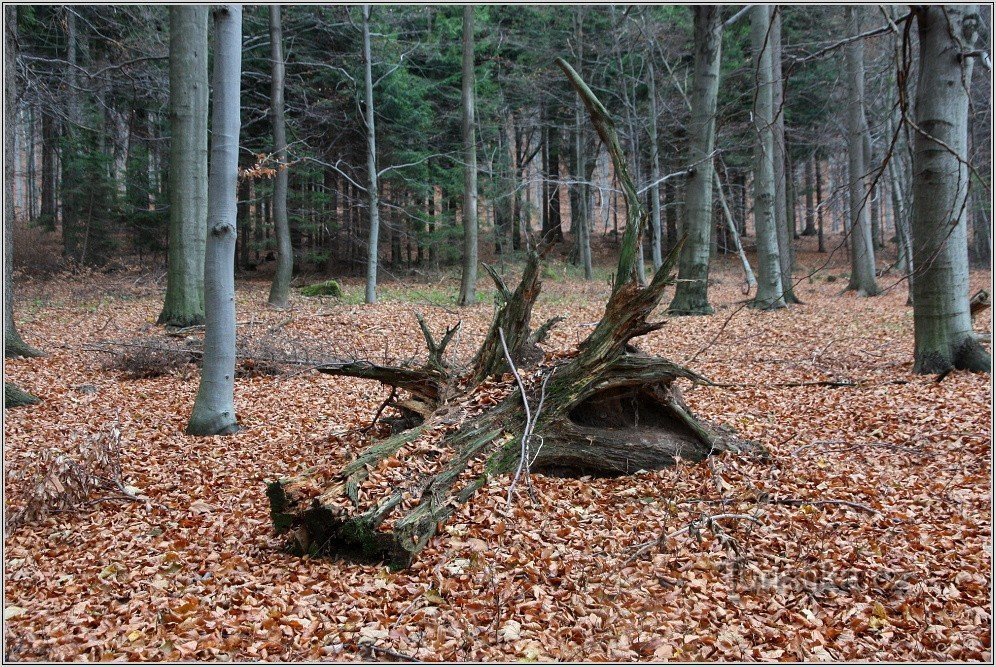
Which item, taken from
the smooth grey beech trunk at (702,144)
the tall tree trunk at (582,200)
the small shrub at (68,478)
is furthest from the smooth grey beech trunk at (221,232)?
the tall tree trunk at (582,200)

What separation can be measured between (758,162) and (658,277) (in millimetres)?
10934

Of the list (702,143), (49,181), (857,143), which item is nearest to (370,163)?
(702,143)

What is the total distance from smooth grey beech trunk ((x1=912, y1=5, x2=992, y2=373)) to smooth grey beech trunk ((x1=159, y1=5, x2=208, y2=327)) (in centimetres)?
1092

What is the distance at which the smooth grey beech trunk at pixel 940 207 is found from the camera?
7.16 metres

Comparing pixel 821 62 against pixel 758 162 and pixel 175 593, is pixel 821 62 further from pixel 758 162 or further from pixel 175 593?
pixel 175 593

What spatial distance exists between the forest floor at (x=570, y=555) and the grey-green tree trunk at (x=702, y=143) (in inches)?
276

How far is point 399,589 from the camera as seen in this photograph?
373cm

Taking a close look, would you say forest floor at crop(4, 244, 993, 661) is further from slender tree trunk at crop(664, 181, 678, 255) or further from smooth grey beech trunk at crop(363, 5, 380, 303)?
slender tree trunk at crop(664, 181, 678, 255)

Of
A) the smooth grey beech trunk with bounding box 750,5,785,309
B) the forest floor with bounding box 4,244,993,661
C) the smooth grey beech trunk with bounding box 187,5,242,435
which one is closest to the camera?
the forest floor with bounding box 4,244,993,661

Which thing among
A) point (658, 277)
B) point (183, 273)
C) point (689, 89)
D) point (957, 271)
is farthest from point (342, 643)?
point (689, 89)

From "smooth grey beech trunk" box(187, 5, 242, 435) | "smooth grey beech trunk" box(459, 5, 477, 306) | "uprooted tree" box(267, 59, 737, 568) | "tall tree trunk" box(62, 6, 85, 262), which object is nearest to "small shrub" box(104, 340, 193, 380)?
"smooth grey beech trunk" box(187, 5, 242, 435)

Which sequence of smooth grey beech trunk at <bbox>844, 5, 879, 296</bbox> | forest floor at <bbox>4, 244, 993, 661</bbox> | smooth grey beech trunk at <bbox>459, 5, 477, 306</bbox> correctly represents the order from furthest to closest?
smooth grey beech trunk at <bbox>844, 5, 879, 296</bbox>, smooth grey beech trunk at <bbox>459, 5, 477, 306</bbox>, forest floor at <bbox>4, 244, 993, 661</bbox>

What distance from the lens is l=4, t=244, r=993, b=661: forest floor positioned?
333cm

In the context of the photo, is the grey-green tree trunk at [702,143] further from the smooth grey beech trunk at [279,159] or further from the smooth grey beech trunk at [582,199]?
the smooth grey beech trunk at [582,199]
